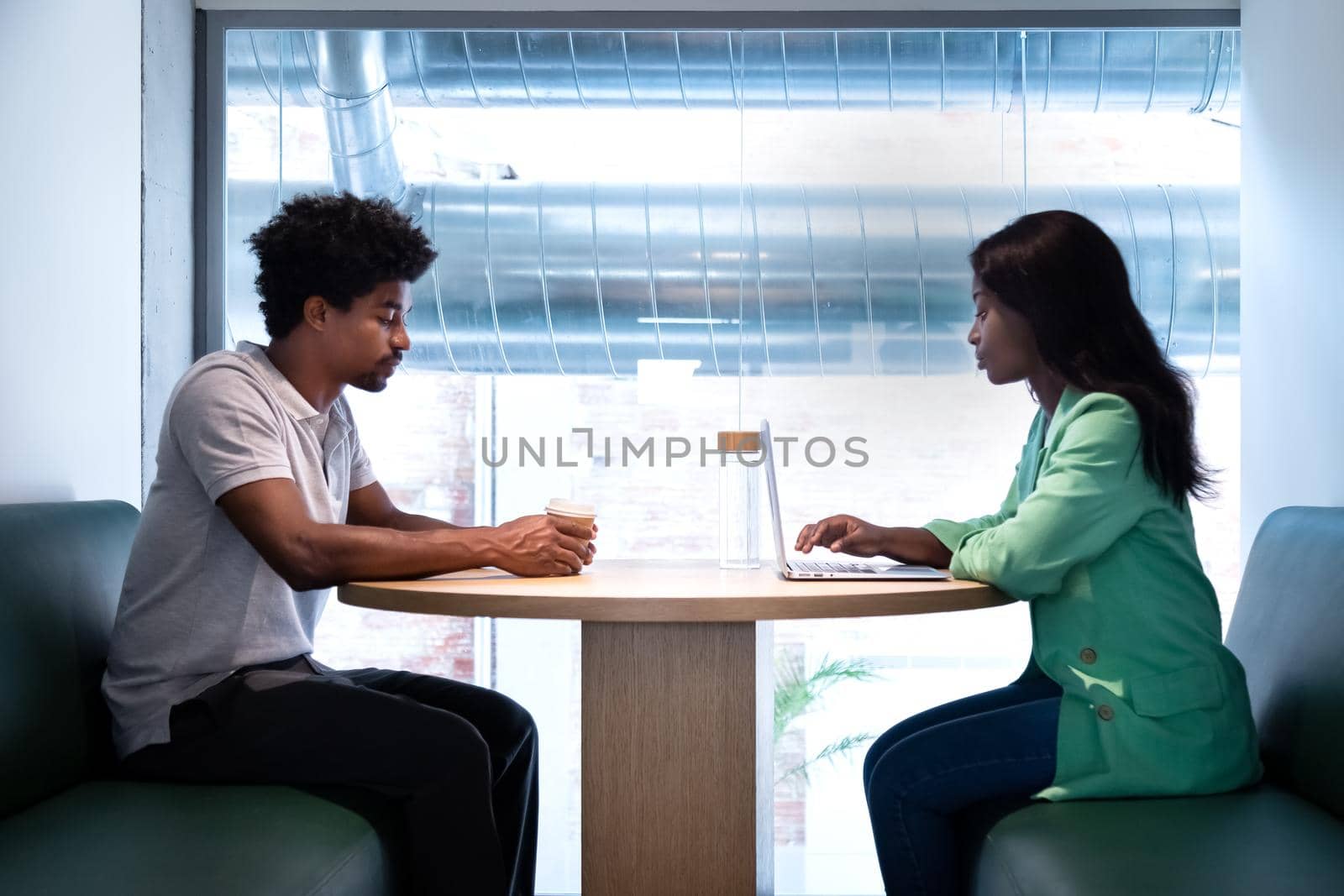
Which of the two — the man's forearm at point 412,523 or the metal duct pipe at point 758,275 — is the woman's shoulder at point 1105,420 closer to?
the metal duct pipe at point 758,275

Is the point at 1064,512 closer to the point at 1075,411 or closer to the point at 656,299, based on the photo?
the point at 1075,411

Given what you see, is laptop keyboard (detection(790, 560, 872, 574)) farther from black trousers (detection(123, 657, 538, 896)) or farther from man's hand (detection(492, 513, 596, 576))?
black trousers (detection(123, 657, 538, 896))

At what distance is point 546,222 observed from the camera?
2633 mm

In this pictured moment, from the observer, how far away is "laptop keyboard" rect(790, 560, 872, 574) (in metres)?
1.77

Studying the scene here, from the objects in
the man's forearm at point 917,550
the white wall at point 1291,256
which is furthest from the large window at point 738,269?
the man's forearm at point 917,550

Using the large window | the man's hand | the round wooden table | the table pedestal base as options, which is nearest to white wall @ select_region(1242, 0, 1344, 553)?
the large window

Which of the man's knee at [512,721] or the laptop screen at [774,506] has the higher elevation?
the laptop screen at [774,506]

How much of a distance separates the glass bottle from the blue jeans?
1.44 feet

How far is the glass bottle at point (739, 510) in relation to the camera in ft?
6.23

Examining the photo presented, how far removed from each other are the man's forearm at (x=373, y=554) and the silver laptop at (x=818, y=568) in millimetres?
428

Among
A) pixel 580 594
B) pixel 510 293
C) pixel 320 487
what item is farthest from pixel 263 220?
pixel 580 594

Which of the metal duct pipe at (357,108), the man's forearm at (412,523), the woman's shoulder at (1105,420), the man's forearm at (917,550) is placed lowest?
the man's forearm at (917,550)

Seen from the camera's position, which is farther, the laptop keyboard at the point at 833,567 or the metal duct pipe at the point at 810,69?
the metal duct pipe at the point at 810,69

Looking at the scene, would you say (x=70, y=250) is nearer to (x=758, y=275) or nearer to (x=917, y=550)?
(x=758, y=275)
